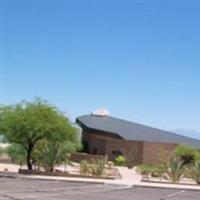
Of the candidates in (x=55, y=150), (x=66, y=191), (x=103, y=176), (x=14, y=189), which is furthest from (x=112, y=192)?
(x=55, y=150)

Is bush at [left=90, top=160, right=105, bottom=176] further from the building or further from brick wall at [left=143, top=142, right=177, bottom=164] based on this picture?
brick wall at [left=143, top=142, right=177, bottom=164]

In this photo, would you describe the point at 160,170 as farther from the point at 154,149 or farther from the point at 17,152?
the point at 154,149

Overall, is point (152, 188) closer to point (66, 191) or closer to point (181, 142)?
point (66, 191)

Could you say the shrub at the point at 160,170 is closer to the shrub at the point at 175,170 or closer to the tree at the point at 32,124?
the shrub at the point at 175,170

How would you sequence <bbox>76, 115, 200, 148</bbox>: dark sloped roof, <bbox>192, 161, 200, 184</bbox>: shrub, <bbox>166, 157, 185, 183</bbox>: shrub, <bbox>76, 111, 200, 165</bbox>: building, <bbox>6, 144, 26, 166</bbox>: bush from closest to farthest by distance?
<bbox>192, 161, 200, 184</bbox>: shrub
<bbox>166, 157, 185, 183</bbox>: shrub
<bbox>6, 144, 26, 166</bbox>: bush
<bbox>76, 111, 200, 165</bbox>: building
<bbox>76, 115, 200, 148</bbox>: dark sloped roof

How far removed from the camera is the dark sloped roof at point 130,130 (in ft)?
233

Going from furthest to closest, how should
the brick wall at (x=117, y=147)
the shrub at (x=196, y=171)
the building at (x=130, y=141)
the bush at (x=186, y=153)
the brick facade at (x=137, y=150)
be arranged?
1. the building at (x=130, y=141)
2. the brick wall at (x=117, y=147)
3. the brick facade at (x=137, y=150)
4. the bush at (x=186, y=153)
5. the shrub at (x=196, y=171)

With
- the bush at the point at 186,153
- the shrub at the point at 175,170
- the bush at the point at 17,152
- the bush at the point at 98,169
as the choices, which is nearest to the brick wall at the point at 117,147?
the bush at the point at 186,153

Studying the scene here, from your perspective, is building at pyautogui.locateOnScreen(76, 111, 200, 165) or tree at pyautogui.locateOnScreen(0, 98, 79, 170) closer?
tree at pyautogui.locateOnScreen(0, 98, 79, 170)

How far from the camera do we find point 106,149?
73.1 metres

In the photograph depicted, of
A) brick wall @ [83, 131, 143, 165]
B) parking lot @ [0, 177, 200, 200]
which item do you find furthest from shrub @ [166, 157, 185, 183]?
brick wall @ [83, 131, 143, 165]

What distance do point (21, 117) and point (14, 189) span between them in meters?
15.7

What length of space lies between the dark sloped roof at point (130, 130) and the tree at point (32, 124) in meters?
26.8

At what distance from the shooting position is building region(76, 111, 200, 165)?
68.2 metres
